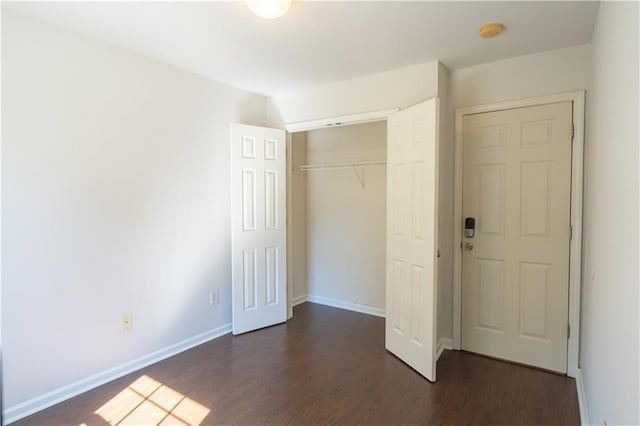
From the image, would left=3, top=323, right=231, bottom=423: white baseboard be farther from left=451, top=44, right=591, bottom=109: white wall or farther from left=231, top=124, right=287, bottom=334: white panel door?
left=451, top=44, right=591, bottom=109: white wall

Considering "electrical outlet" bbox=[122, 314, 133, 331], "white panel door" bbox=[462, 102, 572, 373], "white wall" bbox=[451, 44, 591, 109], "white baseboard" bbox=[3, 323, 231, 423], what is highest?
"white wall" bbox=[451, 44, 591, 109]

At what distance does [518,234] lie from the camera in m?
2.81

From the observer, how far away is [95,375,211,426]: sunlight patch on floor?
2129mm

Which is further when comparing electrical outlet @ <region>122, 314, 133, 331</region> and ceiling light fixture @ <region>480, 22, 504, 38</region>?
electrical outlet @ <region>122, 314, 133, 331</region>

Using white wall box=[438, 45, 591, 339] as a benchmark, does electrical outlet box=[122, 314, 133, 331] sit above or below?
below

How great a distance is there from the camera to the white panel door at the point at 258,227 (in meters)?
3.43

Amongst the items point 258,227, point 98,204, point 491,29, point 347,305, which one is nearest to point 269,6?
point 491,29

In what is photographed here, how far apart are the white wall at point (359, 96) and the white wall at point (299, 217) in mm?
604

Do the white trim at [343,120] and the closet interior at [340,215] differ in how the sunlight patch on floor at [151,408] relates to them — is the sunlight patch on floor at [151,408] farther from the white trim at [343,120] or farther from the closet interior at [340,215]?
the white trim at [343,120]

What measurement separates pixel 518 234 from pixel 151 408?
9.80 ft

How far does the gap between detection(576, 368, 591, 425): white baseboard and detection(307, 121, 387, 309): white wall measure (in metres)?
1.90

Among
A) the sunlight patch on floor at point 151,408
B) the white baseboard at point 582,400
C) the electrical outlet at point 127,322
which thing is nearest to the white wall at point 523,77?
the white baseboard at point 582,400

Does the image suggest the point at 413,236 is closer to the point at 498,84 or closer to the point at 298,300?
the point at 498,84

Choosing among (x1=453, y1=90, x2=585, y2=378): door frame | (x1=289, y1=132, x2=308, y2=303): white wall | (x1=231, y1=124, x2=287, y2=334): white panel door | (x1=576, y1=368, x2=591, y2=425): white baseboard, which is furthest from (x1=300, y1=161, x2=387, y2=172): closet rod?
(x1=576, y1=368, x2=591, y2=425): white baseboard
